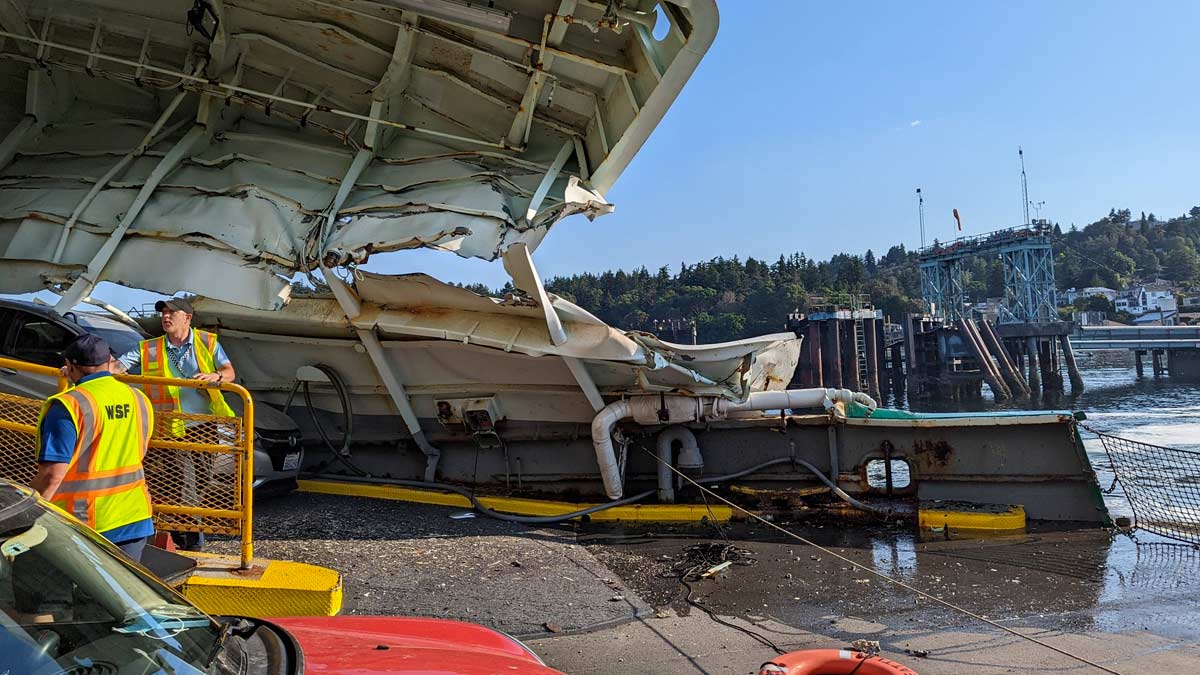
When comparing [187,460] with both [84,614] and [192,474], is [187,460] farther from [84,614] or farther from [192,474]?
[84,614]

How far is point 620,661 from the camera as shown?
4.08m

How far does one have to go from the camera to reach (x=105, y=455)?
3055 millimetres

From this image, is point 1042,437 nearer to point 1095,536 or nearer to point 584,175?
point 1095,536

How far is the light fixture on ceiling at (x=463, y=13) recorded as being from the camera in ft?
16.5

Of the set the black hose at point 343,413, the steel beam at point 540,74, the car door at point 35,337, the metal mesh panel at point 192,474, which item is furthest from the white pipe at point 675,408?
the car door at point 35,337

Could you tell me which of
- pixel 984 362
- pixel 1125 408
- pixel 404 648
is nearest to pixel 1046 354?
pixel 984 362

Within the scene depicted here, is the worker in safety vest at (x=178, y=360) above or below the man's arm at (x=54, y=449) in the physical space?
above

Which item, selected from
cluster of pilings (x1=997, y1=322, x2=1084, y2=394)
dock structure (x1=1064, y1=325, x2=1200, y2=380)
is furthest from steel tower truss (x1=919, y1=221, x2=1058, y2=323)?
cluster of pilings (x1=997, y1=322, x2=1084, y2=394)

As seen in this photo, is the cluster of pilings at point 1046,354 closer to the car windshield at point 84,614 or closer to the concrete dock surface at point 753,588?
the concrete dock surface at point 753,588

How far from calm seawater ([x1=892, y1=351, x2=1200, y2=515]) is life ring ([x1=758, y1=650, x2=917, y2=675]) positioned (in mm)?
8819

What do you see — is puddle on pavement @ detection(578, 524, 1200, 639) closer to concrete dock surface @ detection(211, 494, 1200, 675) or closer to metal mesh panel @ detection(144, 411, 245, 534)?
concrete dock surface @ detection(211, 494, 1200, 675)

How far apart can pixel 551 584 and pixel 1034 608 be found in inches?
128

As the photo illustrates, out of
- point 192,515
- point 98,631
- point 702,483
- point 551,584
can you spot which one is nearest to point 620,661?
point 551,584

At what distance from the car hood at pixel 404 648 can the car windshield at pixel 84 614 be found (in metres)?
0.26
